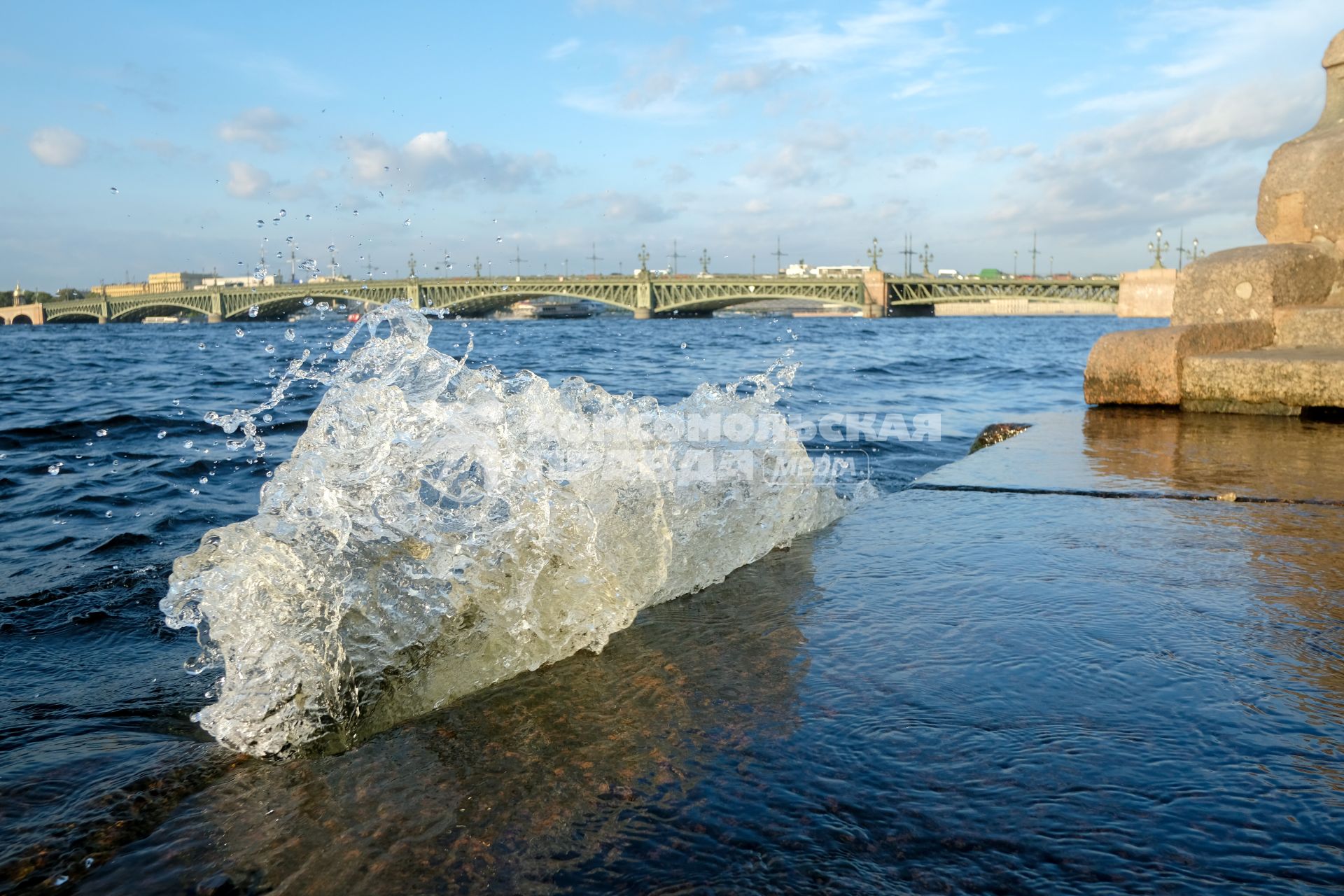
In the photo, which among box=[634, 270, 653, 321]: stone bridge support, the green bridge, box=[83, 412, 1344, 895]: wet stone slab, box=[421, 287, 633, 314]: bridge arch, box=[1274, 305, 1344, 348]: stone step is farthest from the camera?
box=[634, 270, 653, 321]: stone bridge support

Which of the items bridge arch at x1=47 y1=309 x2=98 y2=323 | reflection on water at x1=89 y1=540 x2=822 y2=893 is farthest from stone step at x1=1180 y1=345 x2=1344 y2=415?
bridge arch at x1=47 y1=309 x2=98 y2=323

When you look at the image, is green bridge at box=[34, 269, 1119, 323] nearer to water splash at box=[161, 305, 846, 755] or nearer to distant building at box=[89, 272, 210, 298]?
distant building at box=[89, 272, 210, 298]

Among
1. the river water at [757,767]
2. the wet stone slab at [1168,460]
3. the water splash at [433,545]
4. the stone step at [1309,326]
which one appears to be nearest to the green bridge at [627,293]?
the stone step at [1309,326]

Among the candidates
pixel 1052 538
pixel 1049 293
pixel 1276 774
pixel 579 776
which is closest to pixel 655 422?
pixel 1052 538

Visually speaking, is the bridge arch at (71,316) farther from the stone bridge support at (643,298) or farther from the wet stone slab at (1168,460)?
the wet stone slab at (1168,460)

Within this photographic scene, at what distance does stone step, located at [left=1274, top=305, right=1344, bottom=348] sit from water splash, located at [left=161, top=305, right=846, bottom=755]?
4031mm

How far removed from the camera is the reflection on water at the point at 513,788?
4.06ft

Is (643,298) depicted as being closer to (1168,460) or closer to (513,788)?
(1168,460)

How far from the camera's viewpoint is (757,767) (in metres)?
1.42

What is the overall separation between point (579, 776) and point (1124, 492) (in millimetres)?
2475

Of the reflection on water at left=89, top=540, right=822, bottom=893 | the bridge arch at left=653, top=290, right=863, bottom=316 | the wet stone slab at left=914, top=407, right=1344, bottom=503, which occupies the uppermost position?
the bridge arch at left=653, top=290, right=863, bottom=316

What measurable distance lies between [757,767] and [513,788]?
361 millimetres

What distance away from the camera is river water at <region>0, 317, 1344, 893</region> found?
118cm

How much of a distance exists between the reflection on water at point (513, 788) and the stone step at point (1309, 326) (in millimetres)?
5175
